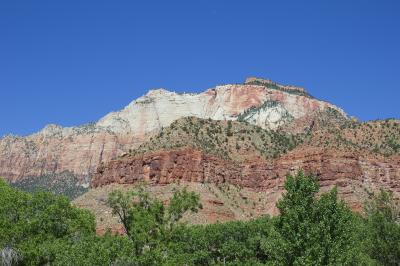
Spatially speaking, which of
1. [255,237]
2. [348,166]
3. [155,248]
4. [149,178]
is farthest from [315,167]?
[155,248]

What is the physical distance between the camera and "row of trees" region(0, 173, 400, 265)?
1513 inches

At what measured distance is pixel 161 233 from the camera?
52750 millimetres

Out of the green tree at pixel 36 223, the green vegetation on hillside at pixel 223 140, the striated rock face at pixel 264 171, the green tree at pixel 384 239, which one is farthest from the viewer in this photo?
the green vegetation on hillside at pixel 223 140

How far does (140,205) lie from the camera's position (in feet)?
185

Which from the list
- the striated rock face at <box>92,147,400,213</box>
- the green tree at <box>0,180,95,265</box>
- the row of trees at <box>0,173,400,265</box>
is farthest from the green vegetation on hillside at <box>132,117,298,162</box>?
the green tree at <box>0,180,95,265</box>

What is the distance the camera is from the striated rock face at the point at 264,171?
124 metres

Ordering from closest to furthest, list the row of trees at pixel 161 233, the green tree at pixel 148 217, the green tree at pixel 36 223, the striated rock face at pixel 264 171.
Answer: the row of trees at pixel 161 233 → the green tree at pixel 36 223 → the green tree at pixel 148 217 → the striated rock face at pixel 264 171

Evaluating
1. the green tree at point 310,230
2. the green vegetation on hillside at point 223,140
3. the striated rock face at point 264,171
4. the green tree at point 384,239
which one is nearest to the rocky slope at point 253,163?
the striated rock face at point 264,171

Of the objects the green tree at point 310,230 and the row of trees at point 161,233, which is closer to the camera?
the green tree at point 310,230

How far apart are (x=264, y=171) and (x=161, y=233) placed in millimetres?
86440

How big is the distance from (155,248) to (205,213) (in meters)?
65.7

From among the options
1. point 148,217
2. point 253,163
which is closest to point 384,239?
point 148,217

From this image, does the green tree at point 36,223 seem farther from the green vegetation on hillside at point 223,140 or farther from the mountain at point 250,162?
the green vegetation on hillside at point 223,140

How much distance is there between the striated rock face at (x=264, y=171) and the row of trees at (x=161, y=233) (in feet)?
199
